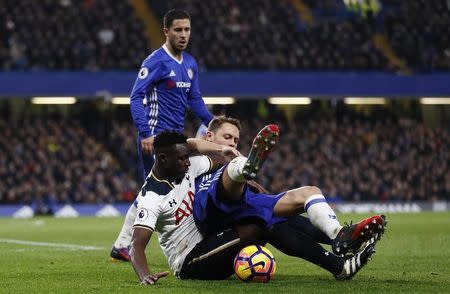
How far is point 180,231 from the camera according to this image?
8.46m

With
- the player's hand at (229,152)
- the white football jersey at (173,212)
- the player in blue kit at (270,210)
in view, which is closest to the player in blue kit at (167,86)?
the player's hand at (229,152)

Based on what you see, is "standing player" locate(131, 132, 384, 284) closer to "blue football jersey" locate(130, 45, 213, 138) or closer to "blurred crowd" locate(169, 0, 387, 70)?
"blue football jersey" locate(130, 45, 213, 138)

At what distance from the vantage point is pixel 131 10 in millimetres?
34656

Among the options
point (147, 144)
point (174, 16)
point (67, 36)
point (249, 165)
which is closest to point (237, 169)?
point (249, 165)

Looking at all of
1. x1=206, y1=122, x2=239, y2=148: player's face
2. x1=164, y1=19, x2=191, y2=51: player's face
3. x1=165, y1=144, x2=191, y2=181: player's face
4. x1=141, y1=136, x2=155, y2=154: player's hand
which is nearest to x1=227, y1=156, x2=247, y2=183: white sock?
x1=165, y1=144, x2=191, y2=181: player's face

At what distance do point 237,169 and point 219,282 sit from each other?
1.21 metres

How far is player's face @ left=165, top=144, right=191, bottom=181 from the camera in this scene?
26.5ft

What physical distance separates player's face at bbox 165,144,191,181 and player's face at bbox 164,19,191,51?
2853 mm

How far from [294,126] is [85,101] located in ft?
25.1

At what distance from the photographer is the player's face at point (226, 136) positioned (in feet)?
29.7

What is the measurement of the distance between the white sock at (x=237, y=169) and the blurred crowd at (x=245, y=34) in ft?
84.1

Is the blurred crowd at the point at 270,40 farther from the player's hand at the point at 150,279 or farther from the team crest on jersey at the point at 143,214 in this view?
the player's hand at the point at 150,279

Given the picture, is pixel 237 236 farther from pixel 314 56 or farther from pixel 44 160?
pixel 314 56

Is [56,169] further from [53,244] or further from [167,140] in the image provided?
[167,140]
